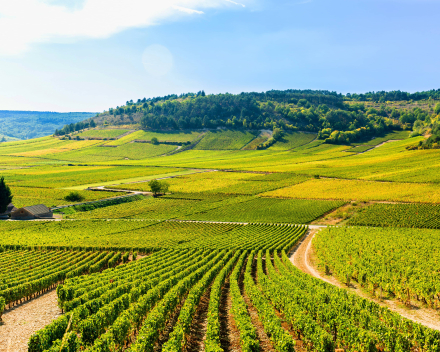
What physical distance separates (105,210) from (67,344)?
3097 inches

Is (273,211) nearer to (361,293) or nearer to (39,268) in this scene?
(361,293)

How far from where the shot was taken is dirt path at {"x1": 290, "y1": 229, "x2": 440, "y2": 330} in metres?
25.1

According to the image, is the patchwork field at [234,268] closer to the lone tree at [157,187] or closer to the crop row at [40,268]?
the crop row at [40,268]

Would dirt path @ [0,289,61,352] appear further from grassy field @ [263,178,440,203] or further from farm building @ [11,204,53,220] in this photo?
grassy field @ [263,178,440,203]

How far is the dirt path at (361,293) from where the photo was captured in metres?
25.1

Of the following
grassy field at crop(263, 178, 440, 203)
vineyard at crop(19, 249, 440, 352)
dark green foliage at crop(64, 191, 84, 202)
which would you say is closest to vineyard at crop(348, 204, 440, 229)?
grassy field at crop(263, 178, 440, 203)

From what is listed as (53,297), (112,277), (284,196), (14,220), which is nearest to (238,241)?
(112,277)

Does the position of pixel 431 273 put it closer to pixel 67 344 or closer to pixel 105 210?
pixel 67 344

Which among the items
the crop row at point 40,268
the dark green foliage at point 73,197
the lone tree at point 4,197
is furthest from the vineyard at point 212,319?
the dark green foliage at point 73,197

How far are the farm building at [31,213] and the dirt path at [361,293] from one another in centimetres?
6849

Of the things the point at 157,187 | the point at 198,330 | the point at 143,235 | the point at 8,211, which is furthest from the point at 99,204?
the point at 198,330

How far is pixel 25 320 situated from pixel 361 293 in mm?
30034

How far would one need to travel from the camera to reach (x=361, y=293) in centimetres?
3156

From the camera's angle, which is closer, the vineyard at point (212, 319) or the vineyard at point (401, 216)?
the vineyard at point (212, 319)
